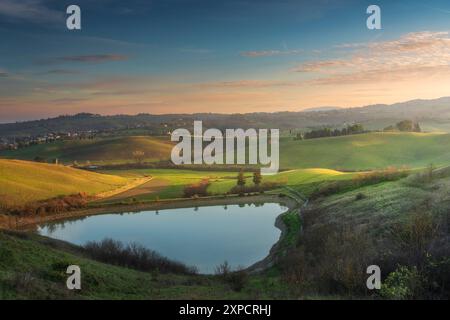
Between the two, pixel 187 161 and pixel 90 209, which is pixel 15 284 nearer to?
pixel 90 209

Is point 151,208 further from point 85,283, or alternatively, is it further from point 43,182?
point 85,283

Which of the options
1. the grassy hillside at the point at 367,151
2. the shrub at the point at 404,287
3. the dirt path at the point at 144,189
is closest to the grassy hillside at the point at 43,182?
the dirt path at the point at 144,189

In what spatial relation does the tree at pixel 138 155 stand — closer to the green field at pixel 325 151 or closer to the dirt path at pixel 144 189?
the green field at pixel 325 151

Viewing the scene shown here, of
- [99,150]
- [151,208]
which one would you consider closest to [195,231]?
[151,208]

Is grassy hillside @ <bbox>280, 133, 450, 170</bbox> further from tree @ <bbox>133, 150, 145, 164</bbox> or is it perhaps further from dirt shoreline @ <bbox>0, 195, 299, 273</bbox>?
dirt shoreline @ <bbox>0, 195, 299, 273</bbox>

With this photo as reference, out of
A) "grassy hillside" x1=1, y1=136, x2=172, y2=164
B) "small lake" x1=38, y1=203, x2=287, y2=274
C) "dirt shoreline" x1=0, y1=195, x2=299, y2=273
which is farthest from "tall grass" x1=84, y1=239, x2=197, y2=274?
"grassy hillside" x1=1, y1=136, x2=172, y2=164
